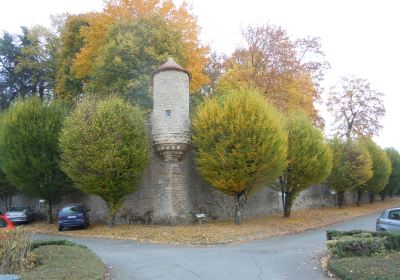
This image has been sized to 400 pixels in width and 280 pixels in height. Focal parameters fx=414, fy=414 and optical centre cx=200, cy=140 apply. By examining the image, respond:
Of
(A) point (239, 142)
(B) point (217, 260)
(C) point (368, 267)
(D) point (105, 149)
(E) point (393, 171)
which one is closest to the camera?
(C) point (368, 267)

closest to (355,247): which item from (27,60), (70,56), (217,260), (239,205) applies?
(217,260)

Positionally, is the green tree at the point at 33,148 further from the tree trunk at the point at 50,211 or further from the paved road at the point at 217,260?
the paved road at the point at 217,260

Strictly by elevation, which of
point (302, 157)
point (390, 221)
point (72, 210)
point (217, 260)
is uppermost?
point (302, 157)

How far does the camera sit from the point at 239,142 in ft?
70.9

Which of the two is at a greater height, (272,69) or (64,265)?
(272,69)

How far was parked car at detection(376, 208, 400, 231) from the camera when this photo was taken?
16.5 meters

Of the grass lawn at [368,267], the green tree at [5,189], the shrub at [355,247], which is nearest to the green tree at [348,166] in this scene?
the shrub at [355,247]

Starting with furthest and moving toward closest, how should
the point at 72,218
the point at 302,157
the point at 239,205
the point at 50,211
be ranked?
the point at 50,211 → the point at 302,157 → the point at 72,218 → the point at 239,205

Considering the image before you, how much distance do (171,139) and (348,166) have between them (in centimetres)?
2010

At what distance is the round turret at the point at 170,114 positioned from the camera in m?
23.5

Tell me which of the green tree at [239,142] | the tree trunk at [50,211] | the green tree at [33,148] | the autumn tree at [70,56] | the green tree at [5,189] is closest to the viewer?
the green tree at [239,142]

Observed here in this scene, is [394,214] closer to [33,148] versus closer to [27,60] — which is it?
[33,148]

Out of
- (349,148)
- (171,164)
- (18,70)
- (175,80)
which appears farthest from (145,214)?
(18,70)

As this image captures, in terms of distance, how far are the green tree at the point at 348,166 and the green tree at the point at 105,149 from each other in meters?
20.6
